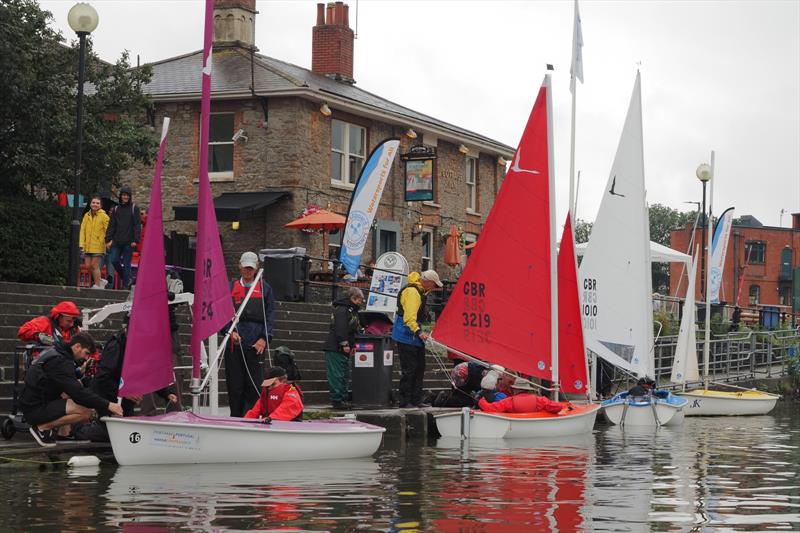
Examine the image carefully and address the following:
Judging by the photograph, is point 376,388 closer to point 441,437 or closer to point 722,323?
point 441,437

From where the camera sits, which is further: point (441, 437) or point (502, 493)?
point (441, 437)

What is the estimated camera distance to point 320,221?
110 ft

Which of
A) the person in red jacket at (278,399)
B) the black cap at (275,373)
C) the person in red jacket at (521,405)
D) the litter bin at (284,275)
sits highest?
the litter bin at (284,275)

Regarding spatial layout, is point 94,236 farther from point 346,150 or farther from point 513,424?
point 346,150

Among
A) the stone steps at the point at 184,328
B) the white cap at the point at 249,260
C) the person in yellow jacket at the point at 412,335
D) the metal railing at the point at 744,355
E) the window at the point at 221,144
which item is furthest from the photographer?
the window at the point at 221,144

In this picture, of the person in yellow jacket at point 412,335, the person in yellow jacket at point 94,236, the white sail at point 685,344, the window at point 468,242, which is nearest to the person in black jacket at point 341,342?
the person in yellow jacket at point 412,335

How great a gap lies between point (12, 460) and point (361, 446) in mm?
3808

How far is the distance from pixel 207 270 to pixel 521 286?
6.69 m

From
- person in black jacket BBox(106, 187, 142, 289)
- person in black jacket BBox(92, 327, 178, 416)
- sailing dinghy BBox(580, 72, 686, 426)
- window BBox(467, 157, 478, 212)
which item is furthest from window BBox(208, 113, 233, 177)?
person in black jacket BBox(92, 327, 178, 416)

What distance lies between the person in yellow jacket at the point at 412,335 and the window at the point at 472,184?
25.6 metres

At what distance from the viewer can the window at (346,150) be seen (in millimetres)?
37781

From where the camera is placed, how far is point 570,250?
21.5 m

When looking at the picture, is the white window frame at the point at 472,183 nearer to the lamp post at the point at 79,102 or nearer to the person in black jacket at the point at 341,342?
the lamp post at the point at 79,102

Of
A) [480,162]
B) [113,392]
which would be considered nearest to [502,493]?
[113,392]
